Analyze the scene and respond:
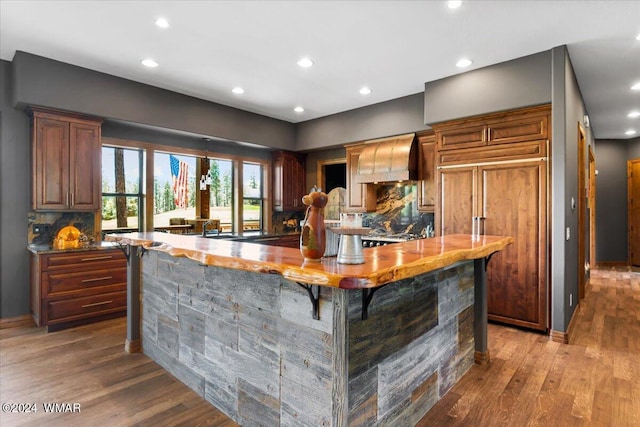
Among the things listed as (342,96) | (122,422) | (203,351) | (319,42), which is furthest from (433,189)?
(122,422)

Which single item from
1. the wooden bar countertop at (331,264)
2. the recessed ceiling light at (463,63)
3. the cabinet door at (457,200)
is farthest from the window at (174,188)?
the recessed ceiling light at (463,63)

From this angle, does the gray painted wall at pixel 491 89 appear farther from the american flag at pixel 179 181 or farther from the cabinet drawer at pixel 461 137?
the american flag at pixel 179 181

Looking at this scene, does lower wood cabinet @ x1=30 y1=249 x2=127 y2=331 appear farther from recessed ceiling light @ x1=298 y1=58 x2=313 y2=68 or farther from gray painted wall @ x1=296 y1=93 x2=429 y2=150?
gray painted wall @ x1=296 y1=93 x2=429 y2=150

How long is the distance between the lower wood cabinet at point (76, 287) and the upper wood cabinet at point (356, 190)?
11.3 ft

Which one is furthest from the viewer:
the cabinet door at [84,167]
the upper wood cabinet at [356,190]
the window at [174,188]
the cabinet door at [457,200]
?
the window at [174,188]

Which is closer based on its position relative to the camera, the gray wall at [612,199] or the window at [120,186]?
the window at [120,186]

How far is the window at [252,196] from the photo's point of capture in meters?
6.38

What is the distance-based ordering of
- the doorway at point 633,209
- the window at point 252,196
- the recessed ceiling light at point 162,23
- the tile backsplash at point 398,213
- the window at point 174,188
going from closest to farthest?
the recessed ceiling light at point 162,23 < the tile backsplash at point 398,213 < the window at point 174,188 < the window at point 252,196 < the doorway at point 633,209

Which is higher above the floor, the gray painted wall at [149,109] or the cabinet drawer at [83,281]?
the gray painted wall at [149,109]

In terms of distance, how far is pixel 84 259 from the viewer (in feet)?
12.7

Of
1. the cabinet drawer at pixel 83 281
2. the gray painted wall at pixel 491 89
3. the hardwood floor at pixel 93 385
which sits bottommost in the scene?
the hardwood floor at pixel 93 385

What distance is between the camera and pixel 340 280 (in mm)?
1271

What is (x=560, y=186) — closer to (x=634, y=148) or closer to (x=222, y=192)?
(x=222, y=192)

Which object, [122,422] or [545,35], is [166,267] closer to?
[122,422]
